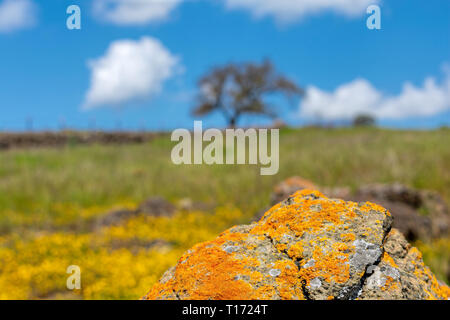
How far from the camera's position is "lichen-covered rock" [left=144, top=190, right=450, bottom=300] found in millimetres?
1879

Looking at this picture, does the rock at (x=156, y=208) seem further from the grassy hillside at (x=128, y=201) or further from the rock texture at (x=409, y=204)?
the rock texture at (x=409, y=204)

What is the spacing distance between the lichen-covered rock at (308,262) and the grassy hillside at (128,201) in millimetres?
3620

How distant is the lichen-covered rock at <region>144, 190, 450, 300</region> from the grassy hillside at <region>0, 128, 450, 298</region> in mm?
3620

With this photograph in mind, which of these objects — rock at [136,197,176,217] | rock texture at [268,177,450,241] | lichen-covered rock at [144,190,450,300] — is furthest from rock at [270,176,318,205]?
lichen-covered rock at [144,190,450,300]

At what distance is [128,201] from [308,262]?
1269cm

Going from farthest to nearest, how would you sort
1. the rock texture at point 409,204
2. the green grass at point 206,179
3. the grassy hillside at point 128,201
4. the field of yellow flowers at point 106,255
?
the green grass at point 206,179, the rock texture at point 409,204, the grassy hillside at point 128,201, the field of yellow flowers at point 106,255

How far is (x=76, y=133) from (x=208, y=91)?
737 inches

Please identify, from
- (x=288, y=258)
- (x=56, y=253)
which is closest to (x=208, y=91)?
(x=56, y=253)

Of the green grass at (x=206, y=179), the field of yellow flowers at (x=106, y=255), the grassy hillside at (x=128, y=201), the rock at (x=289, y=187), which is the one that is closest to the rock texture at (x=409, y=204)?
the rock at (x=289, y=187)

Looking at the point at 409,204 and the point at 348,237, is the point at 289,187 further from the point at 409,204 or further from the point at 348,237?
the point at 348,237

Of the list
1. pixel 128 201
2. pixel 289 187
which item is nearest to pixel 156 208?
pixel 128 201

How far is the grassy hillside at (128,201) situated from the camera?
716 centimetres

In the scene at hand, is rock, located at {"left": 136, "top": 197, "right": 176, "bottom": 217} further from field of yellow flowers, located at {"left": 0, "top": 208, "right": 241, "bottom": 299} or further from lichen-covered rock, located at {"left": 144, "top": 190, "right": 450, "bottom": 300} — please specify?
lichen-covered rock, located at {"left": 144, "top": 190, "right": 450, "bottom": 300}

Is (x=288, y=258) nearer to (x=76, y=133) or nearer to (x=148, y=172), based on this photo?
(x=148, y=172)
